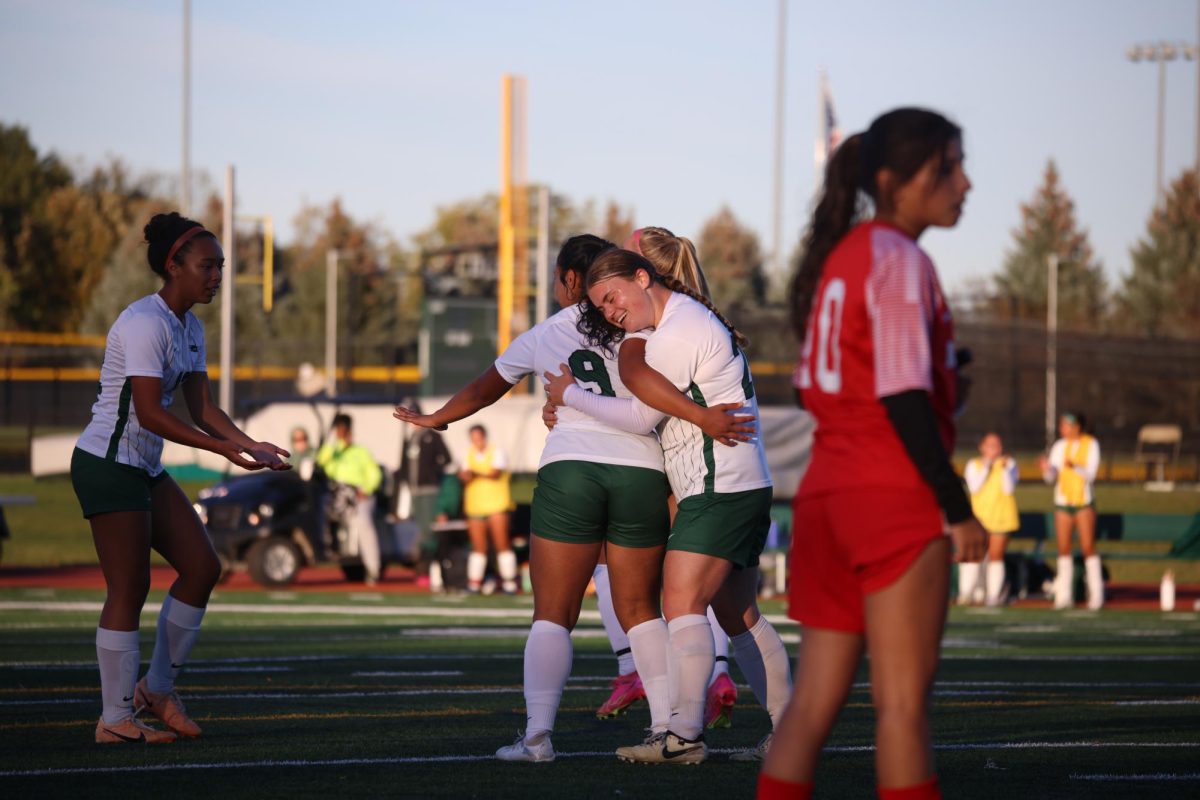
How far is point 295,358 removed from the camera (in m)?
57.3

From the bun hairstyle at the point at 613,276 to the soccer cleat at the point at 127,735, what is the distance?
2.37 m

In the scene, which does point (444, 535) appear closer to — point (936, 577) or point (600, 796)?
point (600, 796)

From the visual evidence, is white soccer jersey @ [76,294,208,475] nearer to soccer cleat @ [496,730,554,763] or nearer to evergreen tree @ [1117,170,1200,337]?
soccer cleat @ [496,730,554,763]

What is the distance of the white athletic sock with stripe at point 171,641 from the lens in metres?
6.86

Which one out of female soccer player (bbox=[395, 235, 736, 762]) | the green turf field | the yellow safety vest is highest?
female soccer player (bbox=[395, 235, 736, 762])

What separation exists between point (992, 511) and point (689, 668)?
1289cm

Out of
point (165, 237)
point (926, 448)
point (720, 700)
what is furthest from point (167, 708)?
point (926, 448)

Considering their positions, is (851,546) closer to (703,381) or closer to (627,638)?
(703,381)

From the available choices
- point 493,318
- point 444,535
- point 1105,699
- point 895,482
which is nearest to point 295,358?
point 493,318

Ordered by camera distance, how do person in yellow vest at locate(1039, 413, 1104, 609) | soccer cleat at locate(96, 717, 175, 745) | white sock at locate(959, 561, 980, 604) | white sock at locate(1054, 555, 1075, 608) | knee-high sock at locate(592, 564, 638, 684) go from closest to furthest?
soccer cleat at locate(96, 717, 175, 745)
knee-high sock at locate(592, 564, 638, 684)
person in yellow vest at locate(1039, 413, 1104, 609)
white sock at locate(1054, 555, 1075, 608)
white sock at locate(959, 561, 980, 604)

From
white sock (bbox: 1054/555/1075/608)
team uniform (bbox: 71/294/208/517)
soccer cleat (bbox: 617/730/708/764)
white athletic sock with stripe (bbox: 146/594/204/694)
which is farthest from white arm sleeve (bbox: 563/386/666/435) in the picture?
white sock (bbox: 1054/555/1075/608)

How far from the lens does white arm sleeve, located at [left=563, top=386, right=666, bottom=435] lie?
20.1ft

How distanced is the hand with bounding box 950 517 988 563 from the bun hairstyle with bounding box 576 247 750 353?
242cm

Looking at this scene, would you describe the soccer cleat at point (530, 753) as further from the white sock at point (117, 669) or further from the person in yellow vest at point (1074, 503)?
the person in yellow vest at point (1074, 503)
